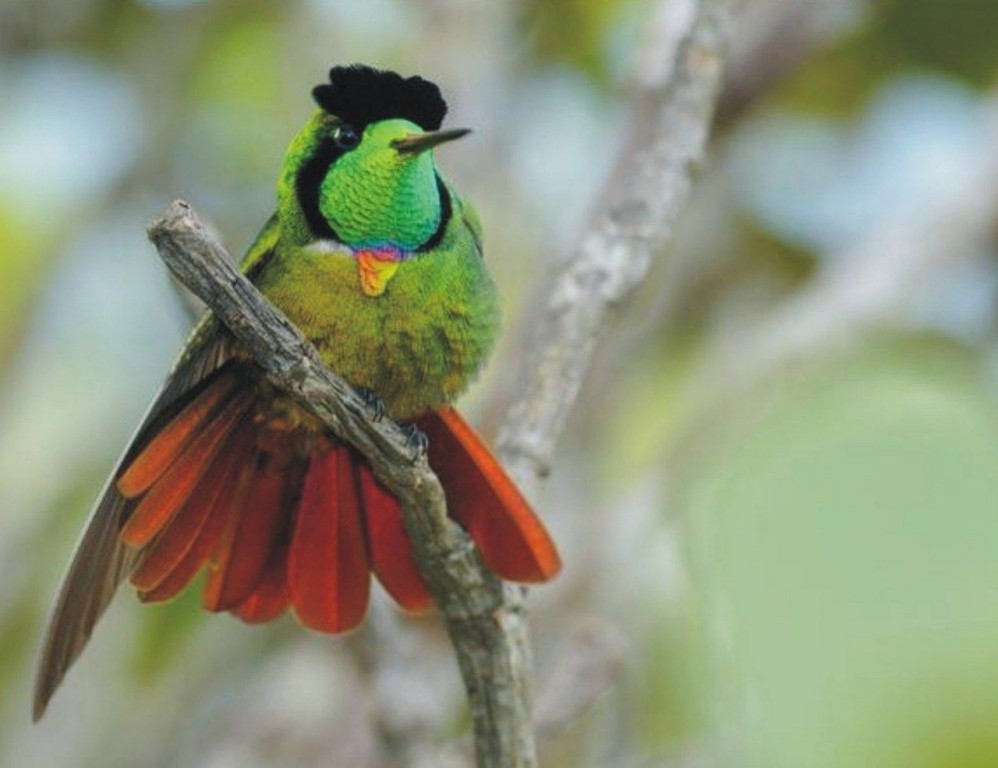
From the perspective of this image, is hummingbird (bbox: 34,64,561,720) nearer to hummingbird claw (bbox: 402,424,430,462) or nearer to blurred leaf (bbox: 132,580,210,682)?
hummingbird claw (bbox: 402,424,430,462)

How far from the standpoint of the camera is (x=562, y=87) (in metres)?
4.69

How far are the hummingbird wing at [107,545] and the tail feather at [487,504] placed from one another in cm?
31

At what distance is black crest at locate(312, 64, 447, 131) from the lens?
1.82m

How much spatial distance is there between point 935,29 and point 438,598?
308 cm

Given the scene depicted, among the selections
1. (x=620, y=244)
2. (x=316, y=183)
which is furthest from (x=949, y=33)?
(x=316, y=183)

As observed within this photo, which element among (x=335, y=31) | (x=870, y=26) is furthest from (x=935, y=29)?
(x=335, y=31)

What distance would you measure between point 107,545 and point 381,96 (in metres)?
0.62

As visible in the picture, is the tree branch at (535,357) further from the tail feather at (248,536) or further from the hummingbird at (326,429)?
the tail feather at (248,536)

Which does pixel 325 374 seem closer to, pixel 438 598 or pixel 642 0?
pixel 438 598

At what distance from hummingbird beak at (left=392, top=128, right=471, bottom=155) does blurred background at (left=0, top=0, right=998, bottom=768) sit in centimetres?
122

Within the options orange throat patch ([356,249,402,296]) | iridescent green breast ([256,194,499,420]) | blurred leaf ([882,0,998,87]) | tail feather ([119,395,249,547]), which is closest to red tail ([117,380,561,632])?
tail feather ([119,395,249,547])

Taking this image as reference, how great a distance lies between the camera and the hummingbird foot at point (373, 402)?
6.28ft

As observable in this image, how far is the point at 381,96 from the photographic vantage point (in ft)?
6.11

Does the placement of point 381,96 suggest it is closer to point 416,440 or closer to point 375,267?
point 375,267
